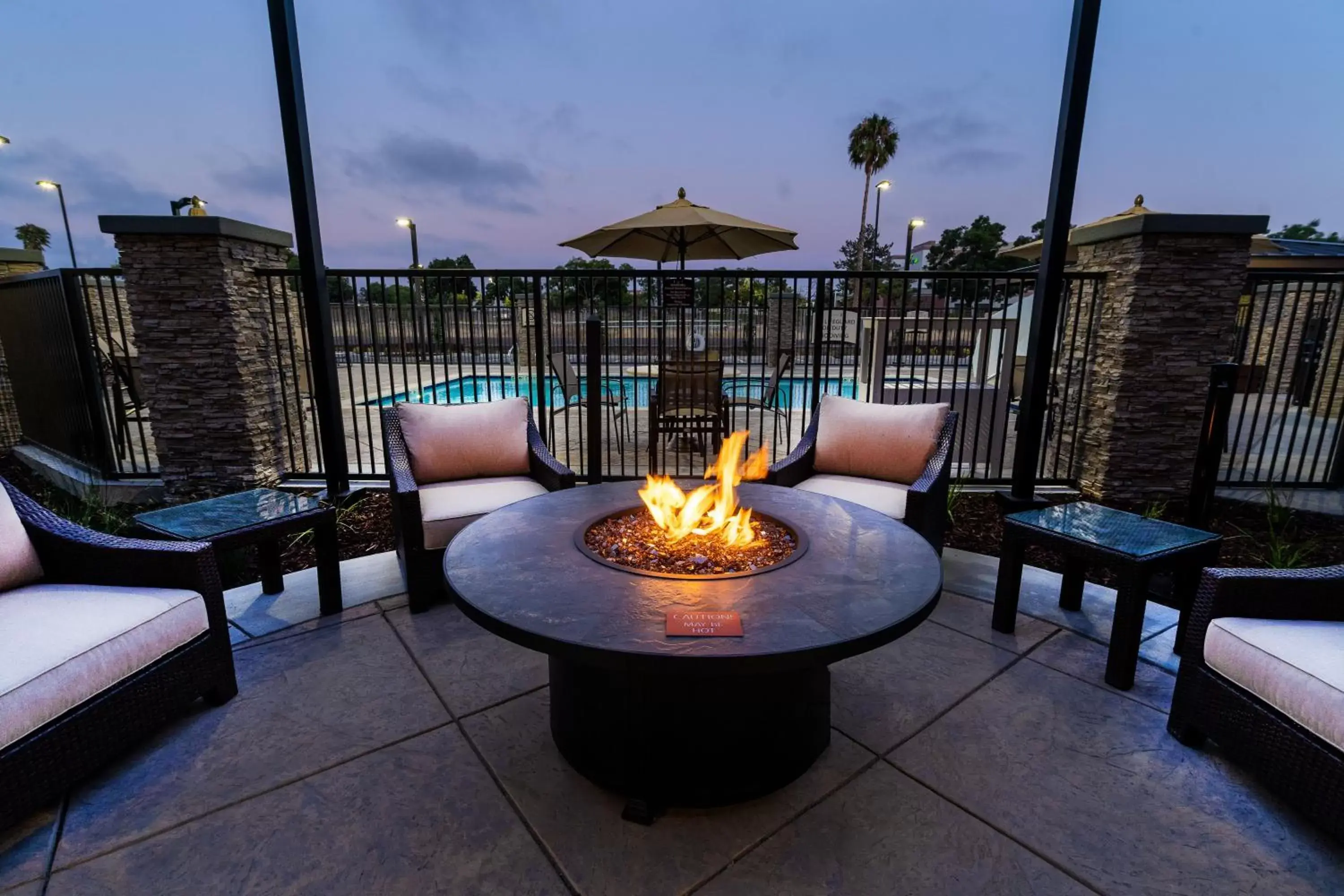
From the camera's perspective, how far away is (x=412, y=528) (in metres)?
2.49

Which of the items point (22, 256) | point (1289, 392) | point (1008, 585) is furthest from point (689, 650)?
point (22, 256)

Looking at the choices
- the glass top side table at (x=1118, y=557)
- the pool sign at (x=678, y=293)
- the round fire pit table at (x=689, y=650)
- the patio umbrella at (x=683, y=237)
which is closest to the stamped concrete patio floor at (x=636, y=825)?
the round fire pit table at (x=689, y=650)

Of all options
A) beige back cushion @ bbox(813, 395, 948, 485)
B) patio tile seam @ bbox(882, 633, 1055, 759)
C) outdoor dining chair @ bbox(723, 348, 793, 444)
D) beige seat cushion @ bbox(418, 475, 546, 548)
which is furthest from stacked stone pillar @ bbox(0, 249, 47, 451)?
patio tile seam @ bbox(882, 633, 1055, 759)

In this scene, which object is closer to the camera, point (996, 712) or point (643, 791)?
point (643, 791)

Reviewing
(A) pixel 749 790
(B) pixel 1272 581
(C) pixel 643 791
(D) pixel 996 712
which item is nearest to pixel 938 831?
(A) pixel 749 790

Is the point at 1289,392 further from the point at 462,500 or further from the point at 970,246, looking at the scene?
the point at 970,246

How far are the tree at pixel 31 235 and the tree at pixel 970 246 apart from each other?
62.7ft

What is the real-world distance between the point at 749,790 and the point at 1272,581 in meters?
1.55

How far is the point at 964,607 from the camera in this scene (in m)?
2.66

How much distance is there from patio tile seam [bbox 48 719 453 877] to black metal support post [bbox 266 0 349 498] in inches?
95.8

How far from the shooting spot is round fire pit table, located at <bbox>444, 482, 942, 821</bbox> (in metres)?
1.30

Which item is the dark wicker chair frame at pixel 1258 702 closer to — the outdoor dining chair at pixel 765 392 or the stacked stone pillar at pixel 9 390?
the outdoor dining chair at pixel 765 392

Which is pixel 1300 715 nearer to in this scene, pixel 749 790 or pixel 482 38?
pixel 749 790

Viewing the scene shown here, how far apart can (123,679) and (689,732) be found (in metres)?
1.54
